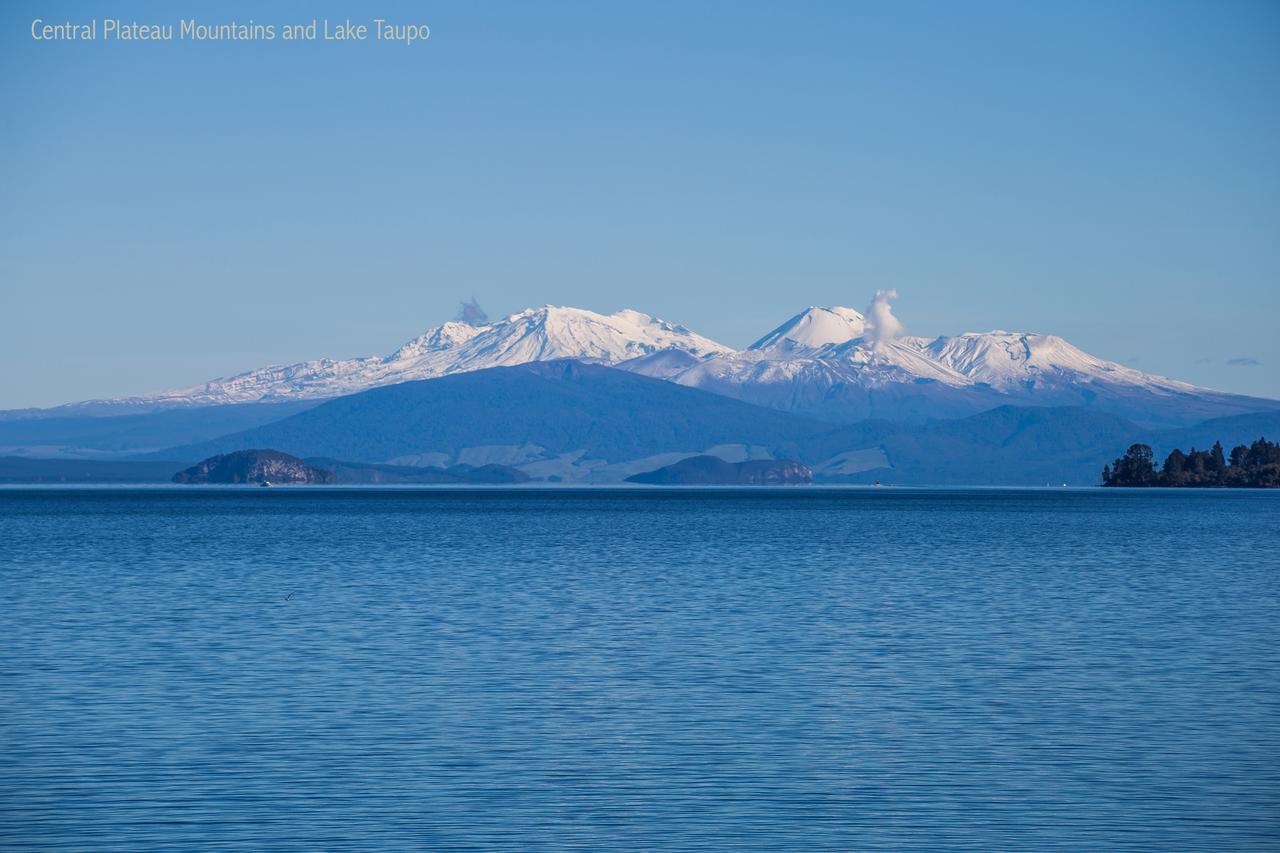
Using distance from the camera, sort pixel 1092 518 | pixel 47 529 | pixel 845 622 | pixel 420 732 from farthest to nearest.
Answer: pixel 1092 518 → pixel 47 529 → pixel 845 622 → pixel 420 732

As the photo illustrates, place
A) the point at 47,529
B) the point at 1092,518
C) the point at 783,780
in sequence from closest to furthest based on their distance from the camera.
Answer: the point at 783,780
the point at 47,529
the point at 1092,518

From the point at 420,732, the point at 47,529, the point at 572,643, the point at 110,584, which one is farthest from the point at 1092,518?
the point at 420,732

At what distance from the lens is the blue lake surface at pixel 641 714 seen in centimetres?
2462

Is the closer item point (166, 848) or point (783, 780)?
point (166, 848)

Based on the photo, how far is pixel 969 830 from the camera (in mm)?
24047

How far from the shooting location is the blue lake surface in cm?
2462

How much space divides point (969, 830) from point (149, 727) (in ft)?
56.0

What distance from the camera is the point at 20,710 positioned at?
34.9 metres

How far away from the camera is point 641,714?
34.0 meters

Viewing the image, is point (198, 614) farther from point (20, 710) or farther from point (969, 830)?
point (969, 830)

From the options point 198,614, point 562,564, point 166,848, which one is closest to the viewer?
point 166,848

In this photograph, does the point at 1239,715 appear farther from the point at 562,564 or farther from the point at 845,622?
the point at 562,564

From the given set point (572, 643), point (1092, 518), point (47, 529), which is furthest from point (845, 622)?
point (1092, 518)

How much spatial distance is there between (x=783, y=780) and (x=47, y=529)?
13977 centimetres
